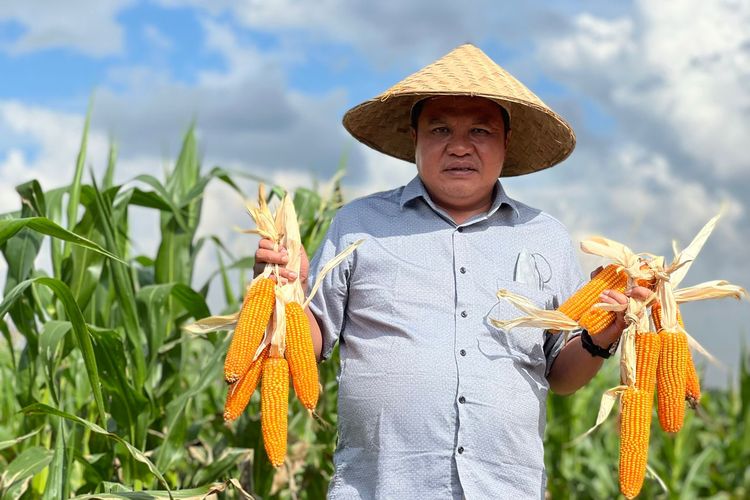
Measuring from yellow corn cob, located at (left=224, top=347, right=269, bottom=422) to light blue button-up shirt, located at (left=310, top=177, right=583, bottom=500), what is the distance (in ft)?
1.42

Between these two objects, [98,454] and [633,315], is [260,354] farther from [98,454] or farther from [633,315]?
[98,454]

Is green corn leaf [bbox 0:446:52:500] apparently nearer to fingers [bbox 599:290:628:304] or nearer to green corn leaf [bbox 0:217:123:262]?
green corn leaf [bbox 0:217:123:262]

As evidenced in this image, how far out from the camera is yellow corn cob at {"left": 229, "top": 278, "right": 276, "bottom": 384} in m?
2.45

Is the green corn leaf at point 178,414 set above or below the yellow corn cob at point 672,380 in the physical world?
below

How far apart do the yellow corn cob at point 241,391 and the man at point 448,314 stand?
0.30m

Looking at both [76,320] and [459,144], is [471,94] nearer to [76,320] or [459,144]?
[459,144]

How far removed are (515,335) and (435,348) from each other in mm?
271

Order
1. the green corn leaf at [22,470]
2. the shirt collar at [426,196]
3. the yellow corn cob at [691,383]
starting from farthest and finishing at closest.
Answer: the green corn leaf at [22,470] → the shirt collar at [426,196] → the yellow corn cob at [691,383]

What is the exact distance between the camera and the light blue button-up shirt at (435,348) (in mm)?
2779

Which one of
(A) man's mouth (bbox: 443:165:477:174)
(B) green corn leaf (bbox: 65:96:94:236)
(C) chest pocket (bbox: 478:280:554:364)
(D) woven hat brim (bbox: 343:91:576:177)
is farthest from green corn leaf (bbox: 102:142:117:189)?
(C) chest pocket (bbox: 478:280:554:364)

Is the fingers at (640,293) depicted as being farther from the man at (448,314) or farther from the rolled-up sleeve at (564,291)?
the rolled-up sleeve at (564,291)

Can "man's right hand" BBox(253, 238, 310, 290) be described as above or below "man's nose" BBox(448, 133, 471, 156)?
below

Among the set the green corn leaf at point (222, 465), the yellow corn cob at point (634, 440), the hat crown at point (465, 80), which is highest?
the hat crown at point (465, 80)

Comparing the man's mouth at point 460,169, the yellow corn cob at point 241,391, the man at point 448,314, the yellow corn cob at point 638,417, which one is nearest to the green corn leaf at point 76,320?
the yellow corn cob at point 241,391
